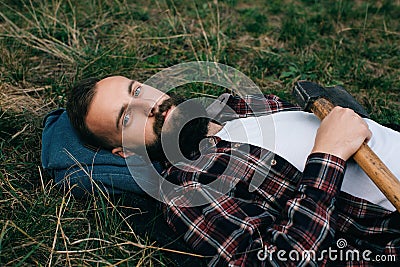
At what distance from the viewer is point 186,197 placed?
2350mm

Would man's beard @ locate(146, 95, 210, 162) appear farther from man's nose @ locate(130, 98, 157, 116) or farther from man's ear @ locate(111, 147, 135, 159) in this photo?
man's ear @ locate(111, 147, 135, 159)

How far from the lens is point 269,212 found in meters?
2.38

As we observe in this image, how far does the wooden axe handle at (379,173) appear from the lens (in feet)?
6.90

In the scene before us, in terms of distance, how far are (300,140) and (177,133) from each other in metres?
0.68

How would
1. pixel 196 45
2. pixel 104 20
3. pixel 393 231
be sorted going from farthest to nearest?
pixel 104 20, pixel 196 45, pixel 393 231

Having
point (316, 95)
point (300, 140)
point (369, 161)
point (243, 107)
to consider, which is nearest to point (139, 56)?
point (243, 107)

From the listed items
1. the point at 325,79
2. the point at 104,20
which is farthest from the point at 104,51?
the point at 325,79

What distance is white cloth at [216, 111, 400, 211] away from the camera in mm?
2324

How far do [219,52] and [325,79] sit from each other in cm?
91

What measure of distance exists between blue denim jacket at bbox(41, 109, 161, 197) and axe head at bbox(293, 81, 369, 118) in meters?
0.95

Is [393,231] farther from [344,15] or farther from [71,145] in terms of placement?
[344,15]

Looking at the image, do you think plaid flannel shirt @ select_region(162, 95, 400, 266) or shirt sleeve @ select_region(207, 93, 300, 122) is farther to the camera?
shirt sleeve @ select_region(207, 93, 300, 122)

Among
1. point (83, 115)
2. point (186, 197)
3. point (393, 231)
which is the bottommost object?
point (393, 231)

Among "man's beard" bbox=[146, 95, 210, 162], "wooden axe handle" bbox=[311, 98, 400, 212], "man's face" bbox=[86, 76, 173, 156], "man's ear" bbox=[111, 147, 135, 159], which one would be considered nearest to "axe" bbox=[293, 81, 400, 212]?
"wooden axe handle" bbox=[311, 98, 400, 212]
